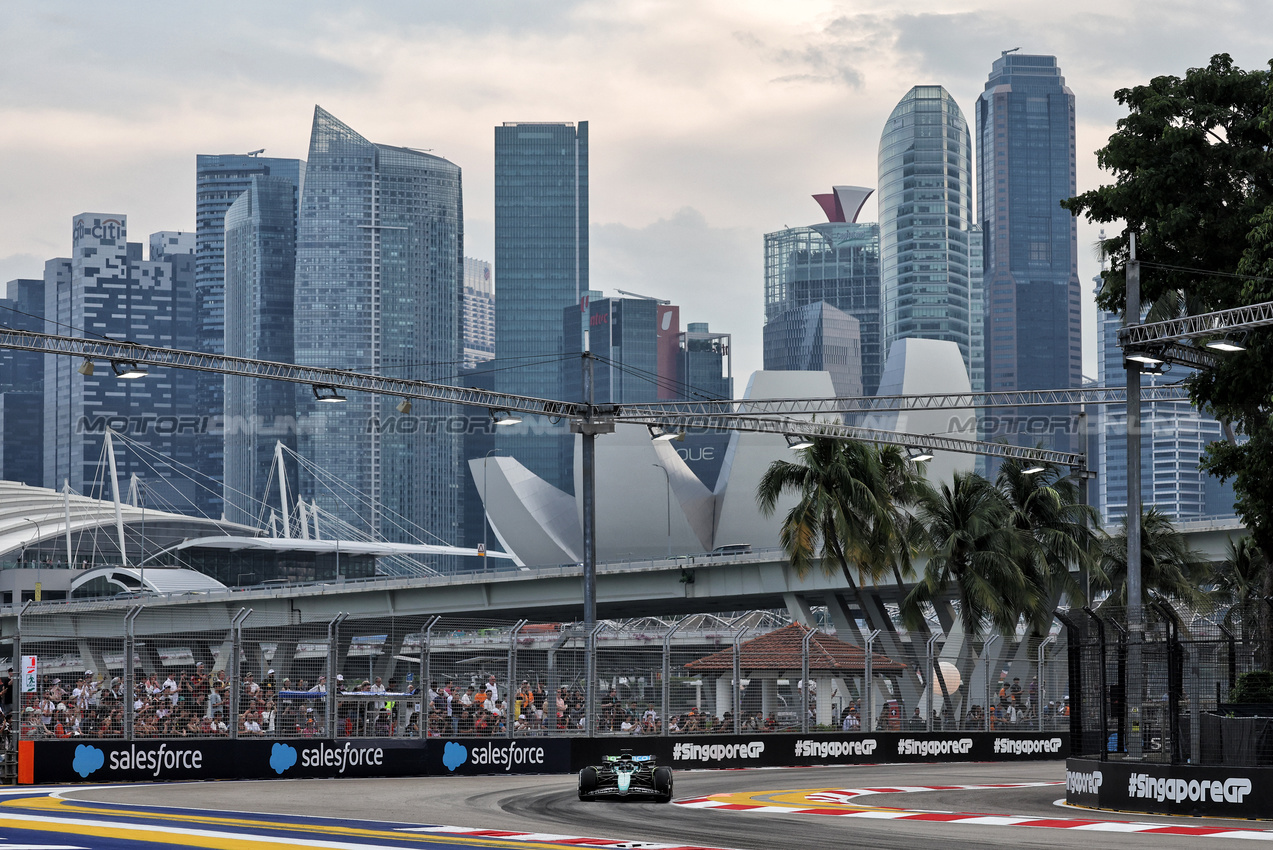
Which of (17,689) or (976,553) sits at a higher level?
(976,553)


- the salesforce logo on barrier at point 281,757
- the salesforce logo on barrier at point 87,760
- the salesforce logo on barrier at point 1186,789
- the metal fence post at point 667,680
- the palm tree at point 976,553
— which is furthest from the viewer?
the palm tree at point 976,553

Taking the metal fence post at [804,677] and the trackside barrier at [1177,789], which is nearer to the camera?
the trackside barrier at [1177,789]

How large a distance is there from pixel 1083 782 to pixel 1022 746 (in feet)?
48.3

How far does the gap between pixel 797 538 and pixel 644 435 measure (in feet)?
212

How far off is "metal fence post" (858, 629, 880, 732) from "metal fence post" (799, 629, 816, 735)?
1.31 meters

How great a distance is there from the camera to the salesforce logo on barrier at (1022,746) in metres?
34.6

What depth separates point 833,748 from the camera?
31906mm

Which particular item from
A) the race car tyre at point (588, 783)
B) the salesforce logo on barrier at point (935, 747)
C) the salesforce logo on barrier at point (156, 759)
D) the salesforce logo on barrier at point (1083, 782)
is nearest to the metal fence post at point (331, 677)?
the salesforce logo on barrier at point (156, 759)

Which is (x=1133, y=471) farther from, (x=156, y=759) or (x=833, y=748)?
(x=156, y=759)

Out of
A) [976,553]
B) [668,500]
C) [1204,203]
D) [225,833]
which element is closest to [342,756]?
[225,833]

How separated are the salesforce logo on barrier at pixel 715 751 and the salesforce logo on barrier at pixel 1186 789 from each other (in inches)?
433

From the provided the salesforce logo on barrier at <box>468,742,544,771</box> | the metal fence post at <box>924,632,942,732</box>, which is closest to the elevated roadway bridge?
the metal fence post at <box>924,632,942,732</box>

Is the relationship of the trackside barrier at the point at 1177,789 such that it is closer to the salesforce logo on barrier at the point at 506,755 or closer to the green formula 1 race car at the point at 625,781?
the green formula 1 race car at the point at 625,781

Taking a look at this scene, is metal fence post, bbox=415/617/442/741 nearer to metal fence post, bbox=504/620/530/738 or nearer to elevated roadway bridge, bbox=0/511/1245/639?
metal fence post, bbox=504/620/530/738
